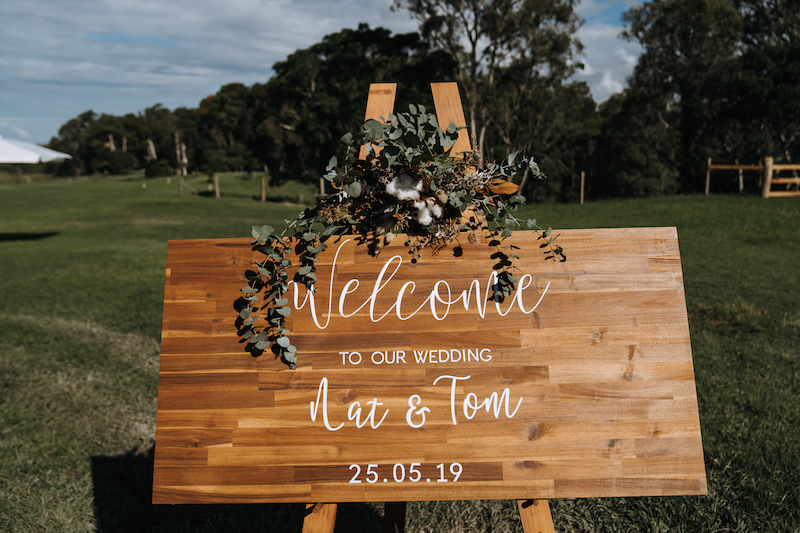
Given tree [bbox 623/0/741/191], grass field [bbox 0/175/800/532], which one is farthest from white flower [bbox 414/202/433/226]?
tree [bbox 623/0/741/191]

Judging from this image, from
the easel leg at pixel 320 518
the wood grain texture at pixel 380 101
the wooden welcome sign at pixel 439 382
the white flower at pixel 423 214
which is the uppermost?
the wood grain texture at pixel 380 101

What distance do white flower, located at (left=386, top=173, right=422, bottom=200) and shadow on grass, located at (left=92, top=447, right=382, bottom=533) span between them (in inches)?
76.9

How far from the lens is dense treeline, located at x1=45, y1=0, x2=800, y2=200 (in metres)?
24.5

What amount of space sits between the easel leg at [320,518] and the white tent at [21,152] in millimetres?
11747

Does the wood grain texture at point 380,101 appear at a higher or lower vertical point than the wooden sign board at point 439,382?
higher

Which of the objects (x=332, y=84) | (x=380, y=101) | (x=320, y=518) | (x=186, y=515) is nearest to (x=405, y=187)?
(x=380, y=101)

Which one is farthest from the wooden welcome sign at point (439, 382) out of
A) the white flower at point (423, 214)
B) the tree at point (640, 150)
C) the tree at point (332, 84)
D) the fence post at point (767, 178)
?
the tree at point (640, 150)

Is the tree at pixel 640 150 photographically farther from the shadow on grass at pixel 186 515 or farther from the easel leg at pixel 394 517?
the easel leg at pixel 394 517

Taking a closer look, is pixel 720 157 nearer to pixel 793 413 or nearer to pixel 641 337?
pixel 793 413

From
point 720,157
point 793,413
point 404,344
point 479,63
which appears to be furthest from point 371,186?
point 720,157

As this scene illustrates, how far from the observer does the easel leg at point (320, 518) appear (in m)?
1.84

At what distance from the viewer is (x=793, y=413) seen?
3.71 m

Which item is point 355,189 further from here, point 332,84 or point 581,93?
point 581,93

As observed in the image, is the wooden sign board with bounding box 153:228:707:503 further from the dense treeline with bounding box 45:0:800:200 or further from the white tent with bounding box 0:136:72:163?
the dense treeline with bounding box 45:0:800:200
